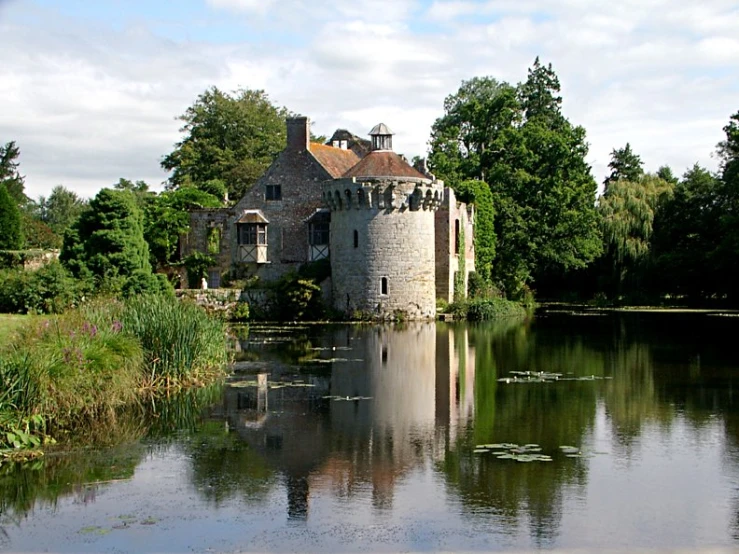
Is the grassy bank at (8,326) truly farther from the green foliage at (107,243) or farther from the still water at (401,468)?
the green foliage at (107,243)

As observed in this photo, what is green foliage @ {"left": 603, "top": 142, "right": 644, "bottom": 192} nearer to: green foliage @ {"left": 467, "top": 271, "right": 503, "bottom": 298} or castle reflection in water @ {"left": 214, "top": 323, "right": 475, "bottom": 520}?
green foliage @ {"left": 467, "top": 271, "right": 503, "bottom": 298}

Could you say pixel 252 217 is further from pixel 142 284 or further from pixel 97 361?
pixel 97 361

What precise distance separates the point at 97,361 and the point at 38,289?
45.9 feet

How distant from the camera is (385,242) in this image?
1373 inches

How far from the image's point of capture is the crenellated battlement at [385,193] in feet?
113

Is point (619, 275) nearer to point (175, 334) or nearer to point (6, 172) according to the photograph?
point (175, 334)

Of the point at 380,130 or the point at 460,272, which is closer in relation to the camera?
the point at 380,130

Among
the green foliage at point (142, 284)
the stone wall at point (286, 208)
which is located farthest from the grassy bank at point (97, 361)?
the stone wall at point (286, 208)

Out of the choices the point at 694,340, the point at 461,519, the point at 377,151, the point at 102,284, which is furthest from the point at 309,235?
the point at 461,519

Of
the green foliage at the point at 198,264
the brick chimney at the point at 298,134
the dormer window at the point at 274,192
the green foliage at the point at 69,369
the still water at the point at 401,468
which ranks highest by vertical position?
the brick chimney at the point at 298,134

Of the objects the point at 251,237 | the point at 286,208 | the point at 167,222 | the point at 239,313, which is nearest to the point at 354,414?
the point at 239,313

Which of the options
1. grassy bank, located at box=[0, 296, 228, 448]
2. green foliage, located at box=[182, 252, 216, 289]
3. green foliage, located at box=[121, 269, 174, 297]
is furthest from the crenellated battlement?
grassy bank, located at box=[0, 296, 228, 448]

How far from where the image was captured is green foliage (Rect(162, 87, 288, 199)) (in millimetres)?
54344

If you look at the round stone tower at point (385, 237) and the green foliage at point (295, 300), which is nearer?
the round stone tower at point (385, 237)
